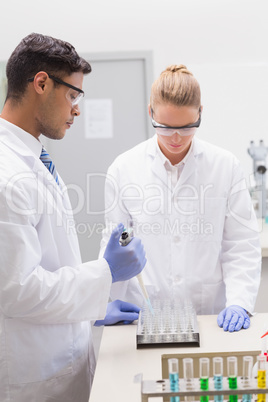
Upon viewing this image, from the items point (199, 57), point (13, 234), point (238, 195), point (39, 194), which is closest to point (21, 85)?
point (39, 194)

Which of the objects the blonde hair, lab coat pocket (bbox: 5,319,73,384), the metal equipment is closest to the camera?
lab coat pocket (bbox: 5,319,73,384)

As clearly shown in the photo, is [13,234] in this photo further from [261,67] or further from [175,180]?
[261,67]

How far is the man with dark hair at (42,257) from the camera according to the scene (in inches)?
50.0

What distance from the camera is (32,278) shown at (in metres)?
1.26

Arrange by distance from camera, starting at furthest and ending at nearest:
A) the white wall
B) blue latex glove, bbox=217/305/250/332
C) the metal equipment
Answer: the white wall
the metal equipment
blue latex glove, bbox=217/305/250/332

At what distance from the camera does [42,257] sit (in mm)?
1406

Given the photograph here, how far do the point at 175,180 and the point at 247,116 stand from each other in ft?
5.68

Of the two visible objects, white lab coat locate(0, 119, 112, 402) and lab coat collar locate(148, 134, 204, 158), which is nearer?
white lab coat locate(0, 119, 112, 402)

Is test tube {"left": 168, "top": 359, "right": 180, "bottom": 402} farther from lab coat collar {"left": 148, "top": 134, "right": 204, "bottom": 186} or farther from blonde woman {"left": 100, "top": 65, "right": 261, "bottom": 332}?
lab coat collar {"left": 148, "top": 134, "right": 204, "bottom": 186}

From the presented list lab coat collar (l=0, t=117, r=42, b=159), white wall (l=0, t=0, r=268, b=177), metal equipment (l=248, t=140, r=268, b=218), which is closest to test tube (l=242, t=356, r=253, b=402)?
lab coat collar (l=0, t=117, r=42, b=159)

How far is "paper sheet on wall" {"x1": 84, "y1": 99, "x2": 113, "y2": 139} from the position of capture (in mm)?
3455

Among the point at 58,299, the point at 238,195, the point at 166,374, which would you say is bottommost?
the point at 166,374

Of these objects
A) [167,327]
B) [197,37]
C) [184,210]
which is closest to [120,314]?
[167,327]

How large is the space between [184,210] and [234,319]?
489mm
